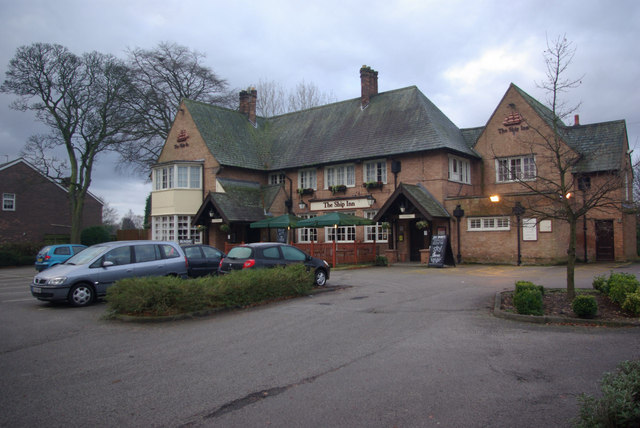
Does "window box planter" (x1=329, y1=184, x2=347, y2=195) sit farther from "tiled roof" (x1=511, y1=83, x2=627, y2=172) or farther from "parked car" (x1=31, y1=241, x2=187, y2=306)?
"parked car" (x1=31, y1=241, x2=187, y2=306)

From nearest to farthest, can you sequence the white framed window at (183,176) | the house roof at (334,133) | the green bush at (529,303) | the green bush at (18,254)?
the green bush at (529,303)
the house roof at (334,133)
the white framed window at (183,176)
the green bush at (18,254)

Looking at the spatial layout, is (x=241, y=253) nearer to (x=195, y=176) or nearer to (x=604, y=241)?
(x=195, y=176)

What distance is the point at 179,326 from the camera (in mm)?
10039

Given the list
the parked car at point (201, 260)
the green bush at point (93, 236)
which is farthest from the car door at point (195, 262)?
the green bush at point (93, 236)

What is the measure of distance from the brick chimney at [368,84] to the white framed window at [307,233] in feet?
27.5

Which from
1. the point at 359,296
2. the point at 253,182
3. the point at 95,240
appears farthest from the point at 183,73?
the point at 359,296

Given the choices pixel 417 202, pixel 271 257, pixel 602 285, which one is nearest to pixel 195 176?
pixel 417 202

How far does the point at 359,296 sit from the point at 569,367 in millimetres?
7717

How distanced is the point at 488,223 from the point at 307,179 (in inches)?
463

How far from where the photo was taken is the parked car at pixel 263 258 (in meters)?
14.6

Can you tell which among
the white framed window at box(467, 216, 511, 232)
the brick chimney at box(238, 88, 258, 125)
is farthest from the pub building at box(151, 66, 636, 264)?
the brick chimney at box(238, 88, 258, 125)

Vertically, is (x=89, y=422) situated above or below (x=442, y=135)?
below

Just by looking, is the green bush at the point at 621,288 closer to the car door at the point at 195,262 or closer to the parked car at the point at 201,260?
the parked car at the point at 201,260

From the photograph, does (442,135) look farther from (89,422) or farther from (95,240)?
(95,240)
